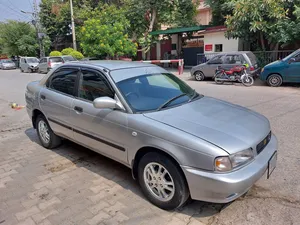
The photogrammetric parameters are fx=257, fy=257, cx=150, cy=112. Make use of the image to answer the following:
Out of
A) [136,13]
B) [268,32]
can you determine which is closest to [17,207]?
[268,32]

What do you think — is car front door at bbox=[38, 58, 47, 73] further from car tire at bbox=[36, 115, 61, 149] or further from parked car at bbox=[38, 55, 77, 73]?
car tire at bbox=[36, 115, 61, 149]

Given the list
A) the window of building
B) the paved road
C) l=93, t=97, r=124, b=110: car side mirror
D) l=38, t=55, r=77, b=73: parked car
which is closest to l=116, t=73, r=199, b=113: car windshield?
l=93, t=97, r=124, b=110: car side mirror

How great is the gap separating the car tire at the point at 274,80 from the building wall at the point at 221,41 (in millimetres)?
6662

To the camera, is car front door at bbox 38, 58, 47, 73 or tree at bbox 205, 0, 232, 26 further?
car front door at bbox 38, 58, 47, 73

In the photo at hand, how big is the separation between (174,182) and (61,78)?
2743 mm

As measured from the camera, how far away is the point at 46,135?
4.80 m

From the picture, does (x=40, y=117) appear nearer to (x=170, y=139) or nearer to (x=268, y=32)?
(x=170, y=139)

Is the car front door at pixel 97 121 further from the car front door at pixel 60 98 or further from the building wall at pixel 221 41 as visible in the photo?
the building wall at pixel 221 41

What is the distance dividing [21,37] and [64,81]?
34.7 meters

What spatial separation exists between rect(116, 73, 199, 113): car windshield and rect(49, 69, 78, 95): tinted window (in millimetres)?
1043

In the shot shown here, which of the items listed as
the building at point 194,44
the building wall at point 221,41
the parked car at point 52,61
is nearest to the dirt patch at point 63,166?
the building at point 194,44

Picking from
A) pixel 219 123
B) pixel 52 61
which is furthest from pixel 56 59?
pixel 219 123

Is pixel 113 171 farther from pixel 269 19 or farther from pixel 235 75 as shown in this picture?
pixel 269 19

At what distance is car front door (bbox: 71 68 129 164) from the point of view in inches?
125
